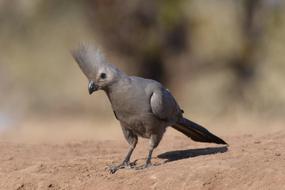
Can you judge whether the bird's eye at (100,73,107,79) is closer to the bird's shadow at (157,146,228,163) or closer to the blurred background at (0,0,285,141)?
the bird's shadow at (157,146,228,163)

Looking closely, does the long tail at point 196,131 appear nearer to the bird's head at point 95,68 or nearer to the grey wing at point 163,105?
the grey wing at point 163,105

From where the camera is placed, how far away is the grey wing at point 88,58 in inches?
295

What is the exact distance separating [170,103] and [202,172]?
132 centimetres

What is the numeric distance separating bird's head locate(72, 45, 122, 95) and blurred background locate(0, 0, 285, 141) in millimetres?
9188

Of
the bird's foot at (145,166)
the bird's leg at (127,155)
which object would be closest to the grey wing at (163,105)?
the bird's leg at (127,155)

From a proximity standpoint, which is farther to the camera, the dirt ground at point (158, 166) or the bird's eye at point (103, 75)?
the bird's eye at point (103, 75)

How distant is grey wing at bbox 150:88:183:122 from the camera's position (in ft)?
25.0

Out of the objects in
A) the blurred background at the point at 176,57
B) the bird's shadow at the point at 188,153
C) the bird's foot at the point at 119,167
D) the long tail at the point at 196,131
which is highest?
the blurred background at the point at 176,57

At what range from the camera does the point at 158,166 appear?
24.4 feet

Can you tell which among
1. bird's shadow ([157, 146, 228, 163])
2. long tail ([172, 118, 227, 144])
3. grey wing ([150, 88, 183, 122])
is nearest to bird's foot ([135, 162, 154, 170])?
bird's shadow ([157, 146, 228, 163])

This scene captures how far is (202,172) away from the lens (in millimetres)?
6738

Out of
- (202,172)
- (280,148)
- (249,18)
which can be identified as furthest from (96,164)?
(249,18)

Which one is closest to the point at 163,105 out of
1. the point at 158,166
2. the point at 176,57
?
the point at 158,166

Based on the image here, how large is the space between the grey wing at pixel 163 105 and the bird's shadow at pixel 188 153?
1.66ft
